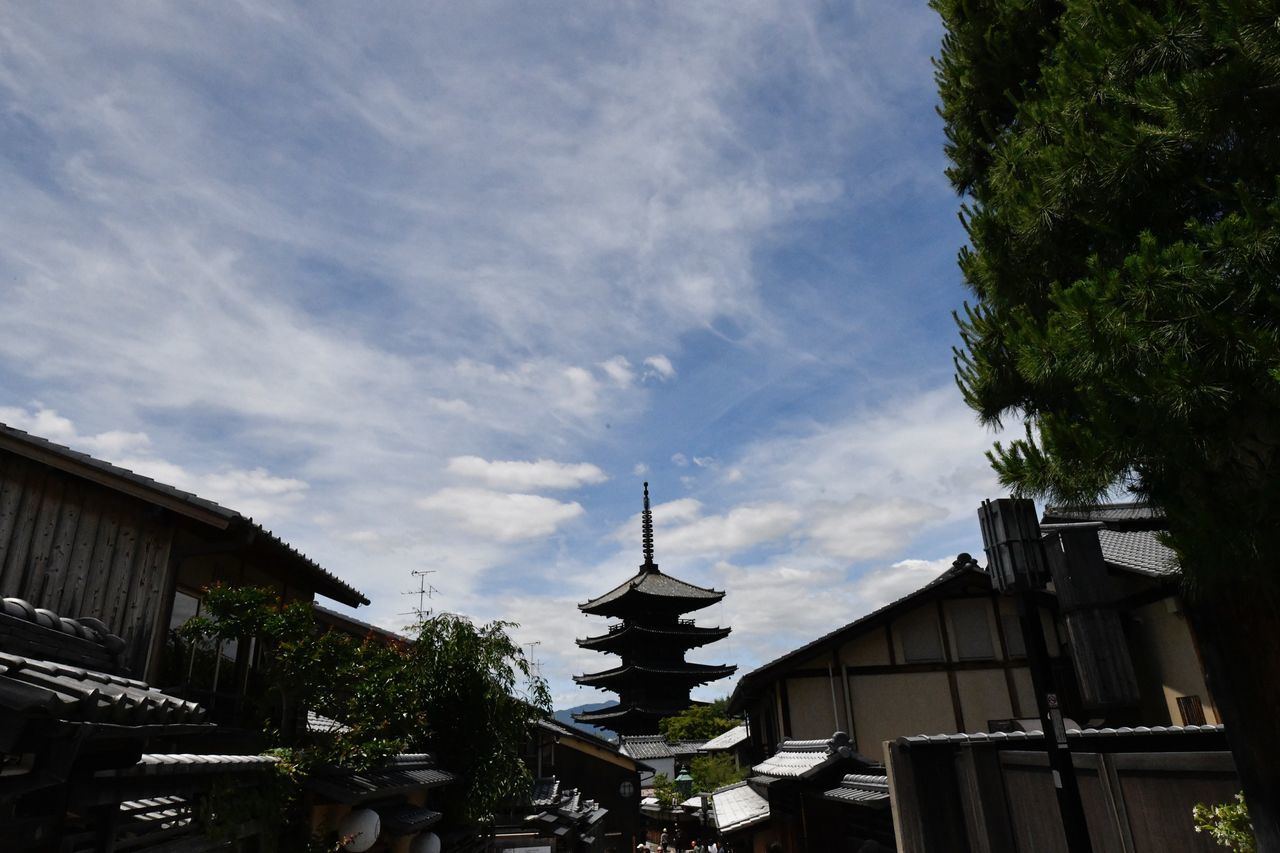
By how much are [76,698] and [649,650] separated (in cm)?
4820

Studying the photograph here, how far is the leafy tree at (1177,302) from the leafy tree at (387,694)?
350 inches

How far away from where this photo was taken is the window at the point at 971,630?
18009 mm

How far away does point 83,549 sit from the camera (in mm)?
9523

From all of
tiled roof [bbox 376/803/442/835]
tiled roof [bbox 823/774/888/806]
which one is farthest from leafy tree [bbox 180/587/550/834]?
tiled roof [bbox 823/774/888/806]

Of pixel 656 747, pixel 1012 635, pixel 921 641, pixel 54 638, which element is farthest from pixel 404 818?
pixel 656 747

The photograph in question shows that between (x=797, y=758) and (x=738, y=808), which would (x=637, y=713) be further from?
(x=797, y=758)

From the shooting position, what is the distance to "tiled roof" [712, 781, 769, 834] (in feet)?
55.4

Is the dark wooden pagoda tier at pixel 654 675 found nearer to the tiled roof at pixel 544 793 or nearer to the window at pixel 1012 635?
the tiled roof at pixel 544 793

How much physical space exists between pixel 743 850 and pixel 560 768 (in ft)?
33.0

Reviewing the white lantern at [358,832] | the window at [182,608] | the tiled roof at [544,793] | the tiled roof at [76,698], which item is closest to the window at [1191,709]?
the white lantern at [358,832]

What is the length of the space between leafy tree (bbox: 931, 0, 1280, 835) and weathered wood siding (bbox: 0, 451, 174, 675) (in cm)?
999

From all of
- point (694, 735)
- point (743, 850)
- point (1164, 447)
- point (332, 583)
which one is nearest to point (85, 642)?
point (332, 583)

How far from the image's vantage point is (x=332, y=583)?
13.5 m

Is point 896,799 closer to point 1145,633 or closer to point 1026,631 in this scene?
point 1026,631
